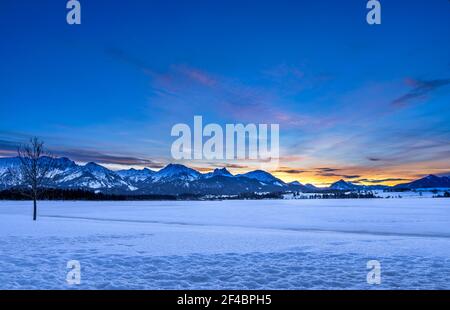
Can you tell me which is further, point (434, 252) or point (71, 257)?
point (434, 252)

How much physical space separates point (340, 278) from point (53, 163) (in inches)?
1447

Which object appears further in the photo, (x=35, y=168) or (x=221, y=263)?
(x=35, y=168)

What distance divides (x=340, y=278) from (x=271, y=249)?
568cm

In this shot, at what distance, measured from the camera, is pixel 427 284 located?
9.95 m

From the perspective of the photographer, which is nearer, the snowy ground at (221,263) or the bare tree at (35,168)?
the snowy ground at (221,263)

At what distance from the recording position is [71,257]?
14086 mm

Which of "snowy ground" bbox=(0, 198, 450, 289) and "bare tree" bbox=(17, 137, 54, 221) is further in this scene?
"bare tree" bbox=(17, 137, 54, 221)

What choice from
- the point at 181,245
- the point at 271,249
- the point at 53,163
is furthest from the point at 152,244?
the point at 53,163
